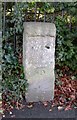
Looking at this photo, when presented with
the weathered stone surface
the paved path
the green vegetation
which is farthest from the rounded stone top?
the paved path

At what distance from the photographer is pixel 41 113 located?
17.0ft

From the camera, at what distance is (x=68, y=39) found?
6.13 meters

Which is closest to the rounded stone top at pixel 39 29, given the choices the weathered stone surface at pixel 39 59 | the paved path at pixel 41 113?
the weathered stone surface at pixel 39 59

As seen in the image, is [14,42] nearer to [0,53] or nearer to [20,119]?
[0,53]

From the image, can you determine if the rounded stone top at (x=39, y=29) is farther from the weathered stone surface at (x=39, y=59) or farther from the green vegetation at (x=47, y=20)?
the green vegetation at (x=47, y=20)

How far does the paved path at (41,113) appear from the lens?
201 inches

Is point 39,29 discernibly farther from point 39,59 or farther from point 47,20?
point 47,20

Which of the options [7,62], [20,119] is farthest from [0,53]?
[20,119]

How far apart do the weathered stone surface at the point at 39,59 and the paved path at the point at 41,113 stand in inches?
9.1

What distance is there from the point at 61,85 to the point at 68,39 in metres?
0.82

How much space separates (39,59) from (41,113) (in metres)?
0.81

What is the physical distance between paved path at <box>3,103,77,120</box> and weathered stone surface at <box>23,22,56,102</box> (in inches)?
9.1

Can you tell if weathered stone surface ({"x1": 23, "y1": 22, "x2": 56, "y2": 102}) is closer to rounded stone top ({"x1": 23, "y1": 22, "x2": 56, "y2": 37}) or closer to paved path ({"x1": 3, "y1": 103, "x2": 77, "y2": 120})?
rounded stone top ({"x1": 23, "y1": 22, "x2": 56, "y2": 37})

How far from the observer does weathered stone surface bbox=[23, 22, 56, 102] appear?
524cm
